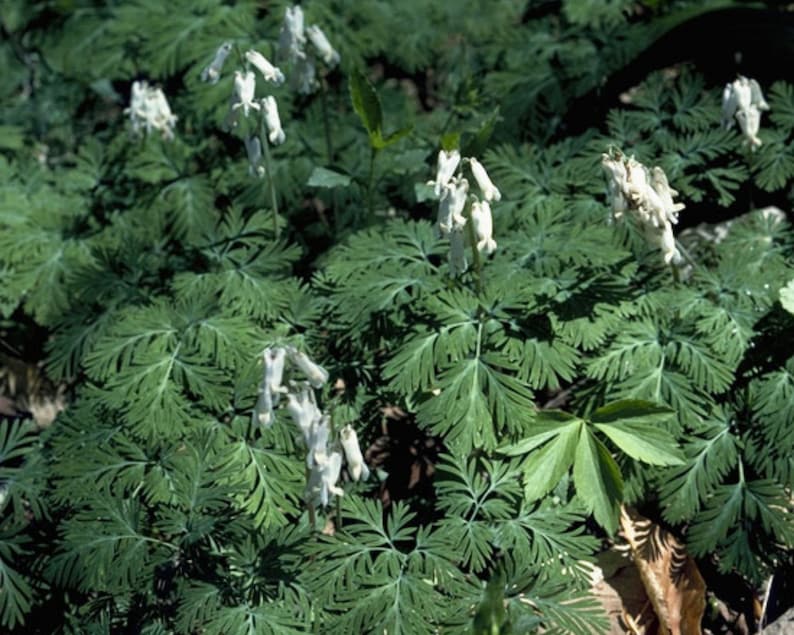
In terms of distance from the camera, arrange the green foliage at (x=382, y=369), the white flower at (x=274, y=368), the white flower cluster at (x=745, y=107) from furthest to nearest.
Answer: the white flower cluster at (x=745, y=107), the green foliage at (x=382, y=369), the white flower at (x=274, y=368)

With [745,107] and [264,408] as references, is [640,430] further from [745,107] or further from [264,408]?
[745,107]

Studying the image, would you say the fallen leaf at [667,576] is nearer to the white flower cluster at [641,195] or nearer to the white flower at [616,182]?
the white flower cluster at [641,195]

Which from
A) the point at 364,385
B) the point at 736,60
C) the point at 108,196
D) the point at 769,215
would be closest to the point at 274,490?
the point at 364,385

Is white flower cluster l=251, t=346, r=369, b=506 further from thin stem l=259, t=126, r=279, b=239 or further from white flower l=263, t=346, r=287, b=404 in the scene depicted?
thin stem l=259, t=126, r=279, b=239

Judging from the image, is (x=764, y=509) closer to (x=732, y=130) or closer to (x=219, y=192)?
(x=732, y=130)

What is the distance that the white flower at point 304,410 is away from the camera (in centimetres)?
283

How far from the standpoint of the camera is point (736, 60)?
479cm

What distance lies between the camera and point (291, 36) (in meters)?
3.97

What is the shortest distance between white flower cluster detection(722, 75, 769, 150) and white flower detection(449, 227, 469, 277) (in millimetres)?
1357

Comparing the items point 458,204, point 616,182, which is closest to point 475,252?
point 458,204

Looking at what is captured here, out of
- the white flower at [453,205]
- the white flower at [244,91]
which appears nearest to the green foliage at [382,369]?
the white flower at [244,91]

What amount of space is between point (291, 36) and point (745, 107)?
68.0 inches

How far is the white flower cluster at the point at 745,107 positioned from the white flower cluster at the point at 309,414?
204 centimetres

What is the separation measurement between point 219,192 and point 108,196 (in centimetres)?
48
